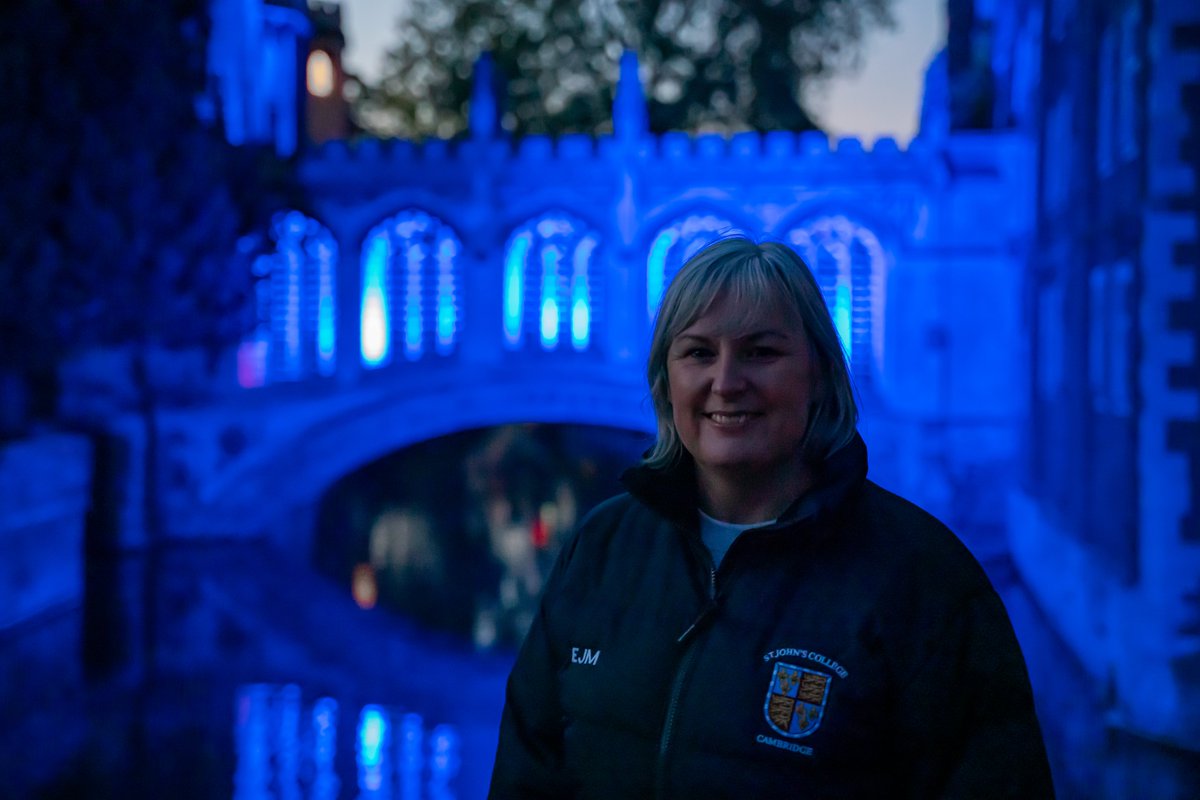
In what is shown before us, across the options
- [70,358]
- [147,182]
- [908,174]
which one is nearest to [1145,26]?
[908,174]

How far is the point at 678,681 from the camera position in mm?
1559

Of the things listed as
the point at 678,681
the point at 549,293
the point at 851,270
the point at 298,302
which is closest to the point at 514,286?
the point at 549,293

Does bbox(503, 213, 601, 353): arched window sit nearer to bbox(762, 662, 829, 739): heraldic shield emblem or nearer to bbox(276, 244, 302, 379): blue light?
bbox(276, 244, 302, 379): blue light

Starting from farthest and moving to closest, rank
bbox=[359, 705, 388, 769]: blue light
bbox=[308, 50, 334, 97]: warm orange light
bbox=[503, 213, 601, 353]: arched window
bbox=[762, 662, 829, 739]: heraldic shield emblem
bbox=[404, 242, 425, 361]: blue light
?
bbox=[308, 50, 334, 97]: warm orange light
bbox=[404, 242, 425, 361]: blue light
bbox=[503, 213, 601, 353]: arched window
bbox=[359, 705, 388, 769]: blue light
bbox=[762, 662, 829, 739]: heraldic shield emblem

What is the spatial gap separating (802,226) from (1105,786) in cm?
829

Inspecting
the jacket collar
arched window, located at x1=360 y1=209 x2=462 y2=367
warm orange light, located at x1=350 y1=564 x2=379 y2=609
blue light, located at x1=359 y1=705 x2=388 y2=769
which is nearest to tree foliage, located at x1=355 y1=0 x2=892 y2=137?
arched window, located at x1=360 y1=209 x2=462 y2=367

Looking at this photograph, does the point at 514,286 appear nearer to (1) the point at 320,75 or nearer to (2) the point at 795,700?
Result: (1) the point at 320,75

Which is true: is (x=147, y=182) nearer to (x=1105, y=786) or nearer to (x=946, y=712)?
(x=1105, y=786)

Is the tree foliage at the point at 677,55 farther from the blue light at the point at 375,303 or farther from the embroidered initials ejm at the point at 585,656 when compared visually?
the embroidered initials ejm at the point at 585,656

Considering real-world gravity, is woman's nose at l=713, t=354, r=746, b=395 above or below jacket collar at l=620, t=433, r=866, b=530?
above

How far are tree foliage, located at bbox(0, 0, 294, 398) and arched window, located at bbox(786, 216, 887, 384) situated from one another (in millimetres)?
5973

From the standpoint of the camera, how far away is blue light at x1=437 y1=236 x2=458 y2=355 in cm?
1332

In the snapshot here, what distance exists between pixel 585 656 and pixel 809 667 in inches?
12.9

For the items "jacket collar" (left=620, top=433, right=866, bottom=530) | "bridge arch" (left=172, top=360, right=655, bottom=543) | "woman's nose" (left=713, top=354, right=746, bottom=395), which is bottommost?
"bridge arch" (left=172, top=360, right=655, bottom=543)
